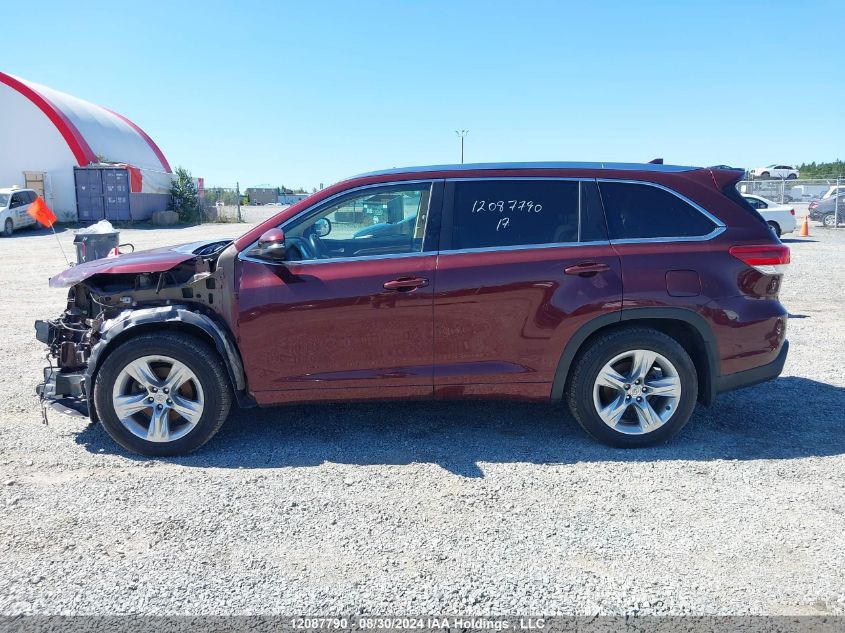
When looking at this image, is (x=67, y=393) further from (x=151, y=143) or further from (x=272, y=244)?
(x=151, y=143)

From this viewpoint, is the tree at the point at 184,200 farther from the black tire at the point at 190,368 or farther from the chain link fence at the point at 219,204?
the black tire at the point at 190,368

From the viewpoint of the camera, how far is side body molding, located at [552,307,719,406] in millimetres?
4396

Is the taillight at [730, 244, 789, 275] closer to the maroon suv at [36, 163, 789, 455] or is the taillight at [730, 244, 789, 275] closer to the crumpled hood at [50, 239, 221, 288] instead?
the maroon suv at [36, 163, 789, 455]

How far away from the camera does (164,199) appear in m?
38.7

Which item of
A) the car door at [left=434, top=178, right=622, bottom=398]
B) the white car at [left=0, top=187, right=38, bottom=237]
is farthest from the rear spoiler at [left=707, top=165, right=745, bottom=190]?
the white car at [left=0, top=187, right=38, bottom=237]

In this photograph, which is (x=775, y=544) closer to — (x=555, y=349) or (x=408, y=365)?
(x=555, y=349)

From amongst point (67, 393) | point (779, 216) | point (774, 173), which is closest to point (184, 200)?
point (779, 216)

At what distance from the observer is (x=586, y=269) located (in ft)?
14.4

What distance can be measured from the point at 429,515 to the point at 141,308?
2386 millimetres

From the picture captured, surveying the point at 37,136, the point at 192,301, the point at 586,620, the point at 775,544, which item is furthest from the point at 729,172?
the point at 37,136

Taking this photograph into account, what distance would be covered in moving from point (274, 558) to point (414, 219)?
7.80 ft

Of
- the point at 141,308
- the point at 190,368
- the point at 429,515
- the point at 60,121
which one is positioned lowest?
the point at 429,515

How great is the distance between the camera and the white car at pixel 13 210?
26172 millimetres

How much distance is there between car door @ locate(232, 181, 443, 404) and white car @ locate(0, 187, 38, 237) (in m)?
25.7
